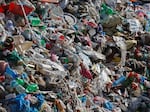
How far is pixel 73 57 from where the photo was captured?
8.18 meters

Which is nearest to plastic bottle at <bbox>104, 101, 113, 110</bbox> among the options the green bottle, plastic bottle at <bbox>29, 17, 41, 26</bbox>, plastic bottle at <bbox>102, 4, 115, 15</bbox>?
the green bottle

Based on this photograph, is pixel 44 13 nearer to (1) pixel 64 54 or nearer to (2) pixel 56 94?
(1) pixel 64 54

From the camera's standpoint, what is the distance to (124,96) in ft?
27.2

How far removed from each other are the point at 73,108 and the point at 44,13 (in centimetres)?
248

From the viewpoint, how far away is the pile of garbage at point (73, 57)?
704 cm

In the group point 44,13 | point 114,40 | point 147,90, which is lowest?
point 147,90

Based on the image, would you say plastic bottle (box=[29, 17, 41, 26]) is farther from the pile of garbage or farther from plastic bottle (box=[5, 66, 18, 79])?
plastic bottle (box=[5, 66, 18, 79])

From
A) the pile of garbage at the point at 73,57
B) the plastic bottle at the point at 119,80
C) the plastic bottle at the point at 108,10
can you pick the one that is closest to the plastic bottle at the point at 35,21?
the pile of garbage at the point at 73,57

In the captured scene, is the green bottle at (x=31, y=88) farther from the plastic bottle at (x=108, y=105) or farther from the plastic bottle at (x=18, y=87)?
the plastic bottle at (x=108, y=105)

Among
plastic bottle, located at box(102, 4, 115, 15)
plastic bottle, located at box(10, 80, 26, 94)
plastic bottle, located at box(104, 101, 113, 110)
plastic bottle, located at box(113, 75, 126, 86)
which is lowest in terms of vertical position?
plastic bottle, located at box(104, 101, 113, 110)

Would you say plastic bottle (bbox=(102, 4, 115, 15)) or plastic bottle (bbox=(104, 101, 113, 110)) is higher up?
plastic bottle (bbox=(102, 4, 115, 15))

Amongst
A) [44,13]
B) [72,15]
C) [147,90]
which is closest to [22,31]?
[44,13]

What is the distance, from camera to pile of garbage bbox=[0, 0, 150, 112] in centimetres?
704

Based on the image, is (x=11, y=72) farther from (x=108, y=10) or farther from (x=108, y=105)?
(x=108, y=10)
